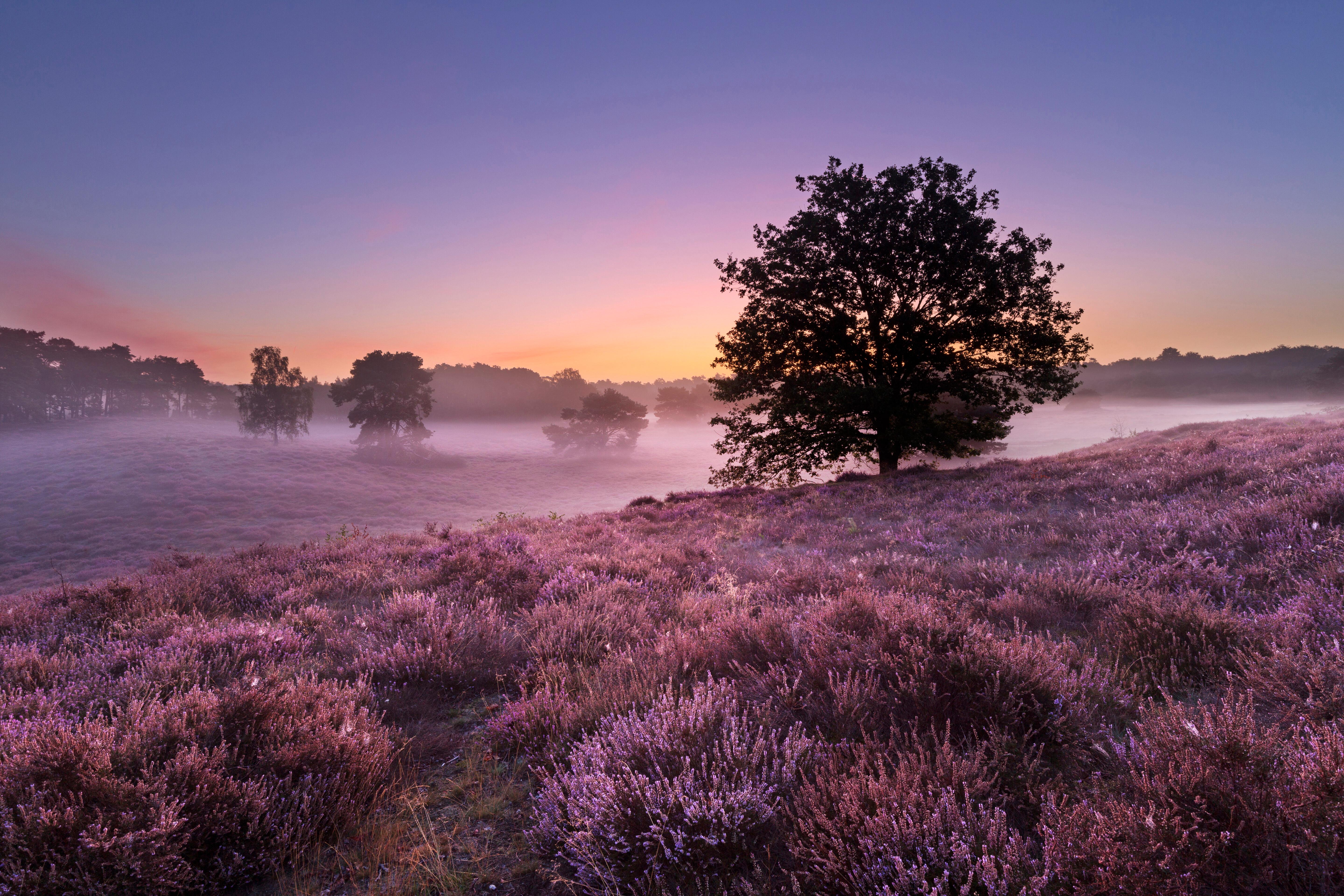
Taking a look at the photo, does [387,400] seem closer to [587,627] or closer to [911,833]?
[587,627]

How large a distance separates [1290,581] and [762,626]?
4298 millimetres

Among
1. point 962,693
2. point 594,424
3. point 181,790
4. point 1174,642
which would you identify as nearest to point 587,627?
point 181,790

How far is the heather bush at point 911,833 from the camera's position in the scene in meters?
1.56

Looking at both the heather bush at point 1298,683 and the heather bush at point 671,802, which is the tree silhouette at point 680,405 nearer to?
the heather bush at point 1298,683

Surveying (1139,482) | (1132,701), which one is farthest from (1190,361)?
(1132,701)

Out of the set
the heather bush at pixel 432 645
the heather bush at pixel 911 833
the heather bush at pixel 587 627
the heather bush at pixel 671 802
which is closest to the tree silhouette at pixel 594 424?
the heather bush at pixel 432 645

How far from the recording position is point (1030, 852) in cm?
183

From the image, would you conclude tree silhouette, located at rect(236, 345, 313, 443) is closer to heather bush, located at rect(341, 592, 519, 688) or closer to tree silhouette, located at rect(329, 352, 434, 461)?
tree silhouette, located at rect(329, 352, 434, 461)

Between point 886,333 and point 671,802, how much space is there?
56.1 ft

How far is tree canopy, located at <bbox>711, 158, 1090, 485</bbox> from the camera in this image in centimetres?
1550

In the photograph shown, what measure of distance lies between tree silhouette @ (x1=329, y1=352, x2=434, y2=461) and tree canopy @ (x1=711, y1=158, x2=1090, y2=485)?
2120 inches

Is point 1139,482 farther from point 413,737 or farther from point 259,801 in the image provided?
point 259,801

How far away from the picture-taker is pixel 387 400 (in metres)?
58.8

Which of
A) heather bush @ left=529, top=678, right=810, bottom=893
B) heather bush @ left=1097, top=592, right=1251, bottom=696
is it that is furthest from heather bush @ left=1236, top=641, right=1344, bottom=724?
heather bush @ left=529, top=678, right=810, bottom=893
